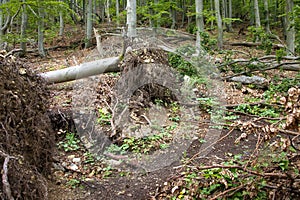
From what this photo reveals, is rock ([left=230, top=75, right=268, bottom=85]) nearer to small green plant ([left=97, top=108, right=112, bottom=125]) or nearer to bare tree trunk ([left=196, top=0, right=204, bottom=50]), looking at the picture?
bare tree trunk ([left=196, top=0, right=204, bottom=50])

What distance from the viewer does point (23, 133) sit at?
308 centimetres

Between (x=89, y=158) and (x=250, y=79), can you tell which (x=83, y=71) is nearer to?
(x=89, y=158)

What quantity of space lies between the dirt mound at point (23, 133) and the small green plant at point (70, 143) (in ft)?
3.11

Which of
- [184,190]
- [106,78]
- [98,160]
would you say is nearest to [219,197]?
[184,190]

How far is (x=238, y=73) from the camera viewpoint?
24.9 ft

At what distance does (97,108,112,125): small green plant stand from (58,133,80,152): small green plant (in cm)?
51

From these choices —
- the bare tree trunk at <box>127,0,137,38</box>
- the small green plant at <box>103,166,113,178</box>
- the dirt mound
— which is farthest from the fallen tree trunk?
the small green plant at <box>103,166,113,178</box>

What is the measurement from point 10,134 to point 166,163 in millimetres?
2074

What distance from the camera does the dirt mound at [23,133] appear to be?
8.34ft

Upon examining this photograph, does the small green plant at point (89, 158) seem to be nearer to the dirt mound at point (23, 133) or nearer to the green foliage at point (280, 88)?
the dirt mound at point (23, 133)

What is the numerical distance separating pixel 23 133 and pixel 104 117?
216 cm

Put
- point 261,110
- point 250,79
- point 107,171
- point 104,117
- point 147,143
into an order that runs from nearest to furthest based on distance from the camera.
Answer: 1. point 107,171
2. point 147,143
3. point 104,117
4. point 261,110
5. point 250,79

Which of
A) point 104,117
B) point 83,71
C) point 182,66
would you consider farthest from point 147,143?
point 182,66

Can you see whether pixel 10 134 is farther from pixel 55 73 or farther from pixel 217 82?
pixel 217 82
